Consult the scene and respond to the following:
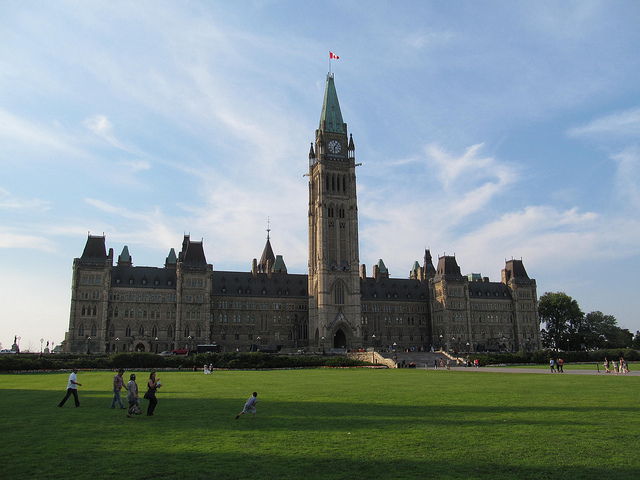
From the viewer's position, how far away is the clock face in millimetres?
132075

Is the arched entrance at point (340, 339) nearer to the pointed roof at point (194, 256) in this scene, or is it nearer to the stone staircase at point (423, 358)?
the stone staircase at point (423, 358)

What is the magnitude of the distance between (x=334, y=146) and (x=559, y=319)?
74045 millimetres

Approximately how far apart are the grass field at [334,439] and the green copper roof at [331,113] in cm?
11184

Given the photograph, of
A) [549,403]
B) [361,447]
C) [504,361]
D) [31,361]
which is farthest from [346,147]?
[361,447]

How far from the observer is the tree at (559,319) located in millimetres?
146875

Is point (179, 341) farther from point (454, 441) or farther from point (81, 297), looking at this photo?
point (454, 441)

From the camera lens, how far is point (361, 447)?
15.3 m

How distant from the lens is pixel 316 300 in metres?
124

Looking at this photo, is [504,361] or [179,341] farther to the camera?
[179,341]

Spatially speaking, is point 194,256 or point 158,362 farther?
point 194,256

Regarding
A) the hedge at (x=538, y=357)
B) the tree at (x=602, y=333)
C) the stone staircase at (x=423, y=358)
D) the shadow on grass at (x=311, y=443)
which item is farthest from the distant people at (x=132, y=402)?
the tree at (x=602, y=333)

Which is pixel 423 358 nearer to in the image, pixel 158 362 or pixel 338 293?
pixel 338 293

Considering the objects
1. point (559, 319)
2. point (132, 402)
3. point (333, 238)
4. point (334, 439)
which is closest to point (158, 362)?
point (132, 402)

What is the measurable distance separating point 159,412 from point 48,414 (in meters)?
4.08
